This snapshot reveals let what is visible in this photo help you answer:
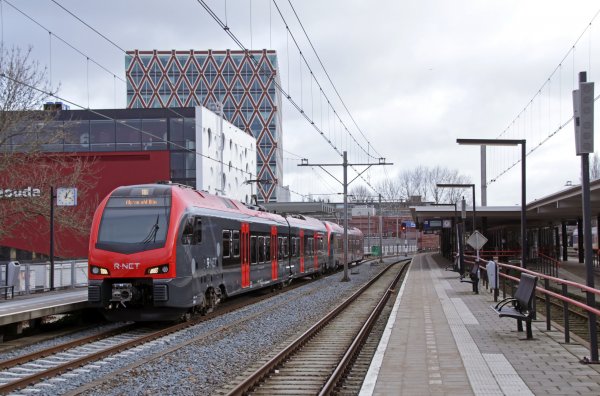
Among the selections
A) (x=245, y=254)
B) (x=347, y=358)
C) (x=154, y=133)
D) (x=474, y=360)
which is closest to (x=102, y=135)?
(x=154, y=133)

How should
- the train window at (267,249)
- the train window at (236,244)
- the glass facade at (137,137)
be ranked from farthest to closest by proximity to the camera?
the glass facade at (137,137), the train window at (267,249), the train window at (236,244)

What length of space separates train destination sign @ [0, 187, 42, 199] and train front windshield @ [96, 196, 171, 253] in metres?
13.5

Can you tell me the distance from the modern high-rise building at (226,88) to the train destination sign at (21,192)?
6613 cm

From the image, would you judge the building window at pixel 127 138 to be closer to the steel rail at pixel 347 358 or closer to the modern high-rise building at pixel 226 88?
the steel rail at pixel 347 358

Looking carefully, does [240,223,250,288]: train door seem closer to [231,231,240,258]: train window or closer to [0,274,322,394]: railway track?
[231,231,240,258]: train window

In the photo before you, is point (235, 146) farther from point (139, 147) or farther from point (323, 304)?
point (323, 304)

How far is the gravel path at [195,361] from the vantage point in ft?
27.7

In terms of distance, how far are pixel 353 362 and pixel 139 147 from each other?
37.6 meters

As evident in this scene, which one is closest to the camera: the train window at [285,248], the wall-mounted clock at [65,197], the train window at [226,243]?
the train window at [226,243]

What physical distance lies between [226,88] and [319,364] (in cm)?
9270

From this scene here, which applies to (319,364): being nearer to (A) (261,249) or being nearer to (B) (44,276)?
(A) (261,249)

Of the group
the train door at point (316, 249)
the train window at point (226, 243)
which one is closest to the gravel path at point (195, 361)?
the train window at point (226, 243)

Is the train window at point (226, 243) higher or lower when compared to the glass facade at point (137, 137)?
lower

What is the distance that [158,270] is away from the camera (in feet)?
45.5
